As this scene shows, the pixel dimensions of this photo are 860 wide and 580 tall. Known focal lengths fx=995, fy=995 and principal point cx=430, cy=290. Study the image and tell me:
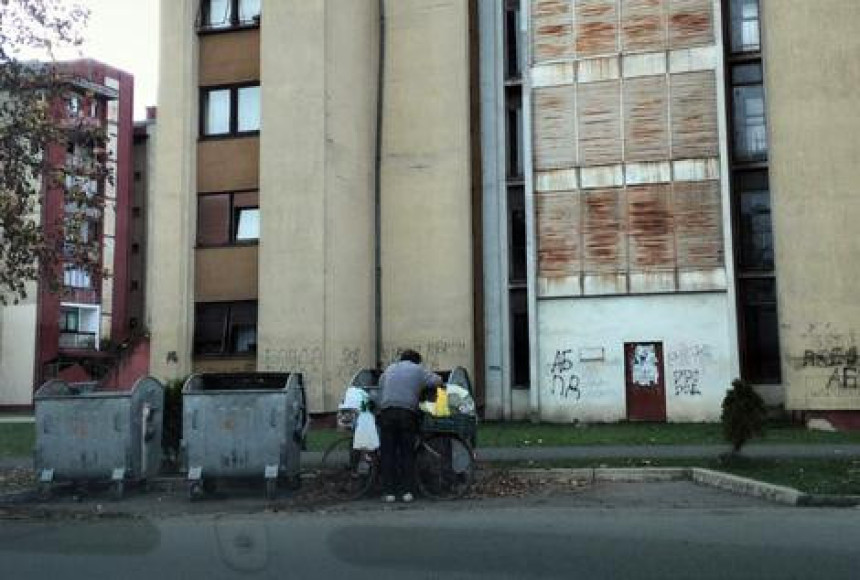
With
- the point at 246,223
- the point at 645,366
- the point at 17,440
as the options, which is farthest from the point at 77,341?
the point at 645,366

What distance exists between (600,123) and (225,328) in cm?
1109

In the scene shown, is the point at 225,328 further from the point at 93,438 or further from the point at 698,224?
the point at 93,438

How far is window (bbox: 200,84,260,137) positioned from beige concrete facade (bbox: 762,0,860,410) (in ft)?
43.3

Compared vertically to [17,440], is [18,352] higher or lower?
higher

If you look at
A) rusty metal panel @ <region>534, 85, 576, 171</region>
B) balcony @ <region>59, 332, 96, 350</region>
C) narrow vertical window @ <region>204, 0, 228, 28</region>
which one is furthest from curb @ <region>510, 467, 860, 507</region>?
balcony @ <region>59, 332, 96, 350</region>

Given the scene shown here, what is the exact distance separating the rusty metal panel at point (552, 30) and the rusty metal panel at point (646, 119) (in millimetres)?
2036

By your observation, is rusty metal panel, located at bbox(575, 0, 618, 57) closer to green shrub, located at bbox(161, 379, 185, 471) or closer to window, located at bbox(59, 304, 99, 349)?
green shrub, located at bbox(161, 379, 185, 471)

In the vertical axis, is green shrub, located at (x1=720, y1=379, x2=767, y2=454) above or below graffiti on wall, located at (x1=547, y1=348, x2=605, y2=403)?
below

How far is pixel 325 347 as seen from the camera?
24453 millimetres

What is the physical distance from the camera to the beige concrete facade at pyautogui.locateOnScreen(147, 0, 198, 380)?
85.0ft

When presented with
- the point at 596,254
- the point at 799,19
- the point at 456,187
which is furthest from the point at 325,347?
the point at 799,19

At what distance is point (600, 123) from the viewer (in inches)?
1010

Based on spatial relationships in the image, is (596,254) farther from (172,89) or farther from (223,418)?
(223,418)

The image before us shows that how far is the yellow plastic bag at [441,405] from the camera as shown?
12.4 m
